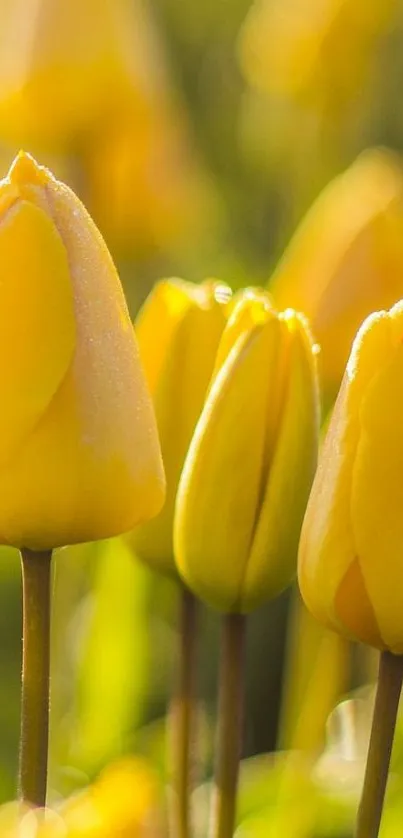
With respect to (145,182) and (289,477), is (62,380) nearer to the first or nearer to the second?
(289,477)

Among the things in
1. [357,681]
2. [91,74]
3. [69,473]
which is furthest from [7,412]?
[91,74]

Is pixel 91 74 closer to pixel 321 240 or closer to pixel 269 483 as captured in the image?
pixel 321 240

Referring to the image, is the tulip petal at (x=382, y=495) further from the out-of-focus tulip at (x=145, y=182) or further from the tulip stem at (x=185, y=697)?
the out-of-focus tulip at (x=145, y=182)

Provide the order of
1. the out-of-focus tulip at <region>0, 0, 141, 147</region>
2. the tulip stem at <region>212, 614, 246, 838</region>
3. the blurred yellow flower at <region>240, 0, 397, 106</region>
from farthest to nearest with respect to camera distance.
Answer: the blurred yellow flower at <region>240, 0, 397, 106</region> < the out-of-focus tulip at <region>0, 0, 141, 147</region> < the tulip stem at <region>212, 614, 246, 838</region>

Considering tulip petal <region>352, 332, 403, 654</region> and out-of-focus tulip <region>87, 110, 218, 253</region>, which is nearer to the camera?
tulip petal <region>352, 332, 403, 654</region>

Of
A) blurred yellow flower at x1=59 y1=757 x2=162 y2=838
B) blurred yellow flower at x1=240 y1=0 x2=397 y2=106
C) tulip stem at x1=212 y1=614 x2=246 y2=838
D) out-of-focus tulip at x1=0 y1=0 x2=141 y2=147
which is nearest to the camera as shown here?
blurred yellow flower at x1=59 y1=757 x2=162 y2=838

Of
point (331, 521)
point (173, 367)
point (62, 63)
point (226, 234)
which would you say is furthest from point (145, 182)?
point (331, 521)

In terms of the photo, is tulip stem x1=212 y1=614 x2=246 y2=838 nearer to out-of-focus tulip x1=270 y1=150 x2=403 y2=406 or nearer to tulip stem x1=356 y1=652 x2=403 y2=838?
tulip stem x1=356 y1=652 x2=403 y2=838

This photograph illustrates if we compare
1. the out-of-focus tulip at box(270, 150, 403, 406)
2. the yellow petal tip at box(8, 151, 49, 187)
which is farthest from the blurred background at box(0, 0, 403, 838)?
the yellow petal tip at box(8, 151, 49, 187)

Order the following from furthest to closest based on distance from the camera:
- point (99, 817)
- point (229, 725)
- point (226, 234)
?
1. point (226, 234)
2. point (229, 725)
3. point (99, 817)
